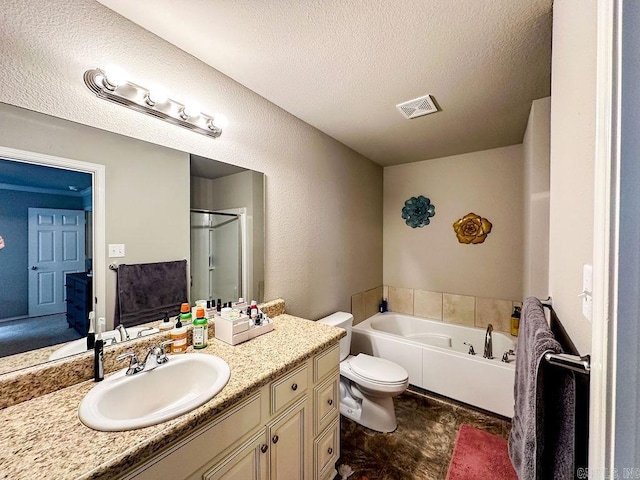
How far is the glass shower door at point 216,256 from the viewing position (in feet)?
4.83

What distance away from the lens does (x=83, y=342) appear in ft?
3.48

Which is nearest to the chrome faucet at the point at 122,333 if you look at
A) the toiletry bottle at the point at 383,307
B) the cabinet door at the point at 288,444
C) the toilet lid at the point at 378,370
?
the cabinet door at the point at 288,444

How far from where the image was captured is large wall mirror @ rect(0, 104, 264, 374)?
0.91 meters

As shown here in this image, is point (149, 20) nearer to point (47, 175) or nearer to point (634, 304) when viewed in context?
point (47, 175)

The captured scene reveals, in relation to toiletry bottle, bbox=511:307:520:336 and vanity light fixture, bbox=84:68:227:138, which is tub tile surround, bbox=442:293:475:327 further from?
vanity light fixture, bbox=84:68:227:138

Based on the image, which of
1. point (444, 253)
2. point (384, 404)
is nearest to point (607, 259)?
point (384, 404)

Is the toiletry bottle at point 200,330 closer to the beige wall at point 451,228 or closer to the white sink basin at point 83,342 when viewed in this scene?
the white sink basin at point 83,342

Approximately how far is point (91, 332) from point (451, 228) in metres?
3.14

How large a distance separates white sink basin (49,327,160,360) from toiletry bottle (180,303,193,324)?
5.6 inches

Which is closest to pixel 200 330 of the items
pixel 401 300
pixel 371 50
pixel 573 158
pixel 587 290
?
pixel 587 290

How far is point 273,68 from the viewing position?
4.85ft

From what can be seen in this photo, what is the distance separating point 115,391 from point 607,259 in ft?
4.60

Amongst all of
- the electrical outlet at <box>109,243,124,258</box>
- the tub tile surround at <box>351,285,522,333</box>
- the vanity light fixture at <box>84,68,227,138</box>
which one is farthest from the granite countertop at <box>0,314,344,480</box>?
the tub tile surround at <box>351,285,522,333</box>

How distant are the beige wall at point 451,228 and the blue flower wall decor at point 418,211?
0.19 feet
